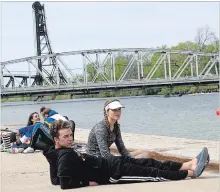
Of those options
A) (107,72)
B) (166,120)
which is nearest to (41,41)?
(107,72)

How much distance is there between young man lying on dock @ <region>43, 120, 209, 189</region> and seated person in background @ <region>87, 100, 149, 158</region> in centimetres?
26

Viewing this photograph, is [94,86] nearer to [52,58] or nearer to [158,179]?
[52,58]

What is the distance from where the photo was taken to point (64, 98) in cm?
12062

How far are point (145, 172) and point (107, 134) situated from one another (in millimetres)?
819

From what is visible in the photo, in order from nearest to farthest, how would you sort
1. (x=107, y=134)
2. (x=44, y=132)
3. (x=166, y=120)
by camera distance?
(x=107, y=134) < (x=44, y=132) < (x=166, y=120)

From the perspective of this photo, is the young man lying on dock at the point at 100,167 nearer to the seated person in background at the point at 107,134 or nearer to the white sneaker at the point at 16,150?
the seated person in background at the point at 107,134

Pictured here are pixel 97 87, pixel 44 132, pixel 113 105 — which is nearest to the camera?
pixel 113 105

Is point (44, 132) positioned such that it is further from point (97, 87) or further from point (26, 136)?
point (97, 87)

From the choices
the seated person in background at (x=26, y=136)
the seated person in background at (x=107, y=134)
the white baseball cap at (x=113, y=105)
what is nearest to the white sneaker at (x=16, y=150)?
the seated person in background at (x=26, y=136)

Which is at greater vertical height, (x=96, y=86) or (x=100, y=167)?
(x=100, y=167)

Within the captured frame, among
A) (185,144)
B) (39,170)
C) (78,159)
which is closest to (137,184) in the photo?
(78,159)

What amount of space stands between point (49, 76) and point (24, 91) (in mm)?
22379

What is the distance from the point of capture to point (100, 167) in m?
6.38

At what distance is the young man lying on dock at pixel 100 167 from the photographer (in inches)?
245
